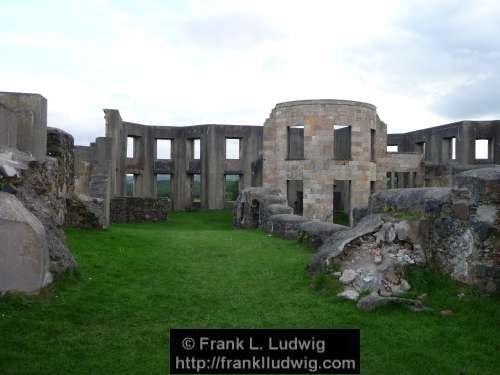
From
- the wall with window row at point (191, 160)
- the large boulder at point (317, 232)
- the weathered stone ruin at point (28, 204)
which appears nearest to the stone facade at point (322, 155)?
the large boulder at point (317, 232)

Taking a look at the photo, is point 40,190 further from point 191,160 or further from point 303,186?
point 191,160

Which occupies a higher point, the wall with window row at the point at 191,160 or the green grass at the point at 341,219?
the wall with window row at the point at 191,160

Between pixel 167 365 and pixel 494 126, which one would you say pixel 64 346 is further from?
pixel 494 126

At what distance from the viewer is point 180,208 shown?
30.1m

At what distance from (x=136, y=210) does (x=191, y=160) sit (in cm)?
1246

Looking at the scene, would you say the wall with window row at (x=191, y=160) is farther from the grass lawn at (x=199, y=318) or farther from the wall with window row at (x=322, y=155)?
the grass lawn at (x=199, y=318)

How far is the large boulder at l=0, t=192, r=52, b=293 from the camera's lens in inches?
184

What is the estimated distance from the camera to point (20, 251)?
479 centimetres

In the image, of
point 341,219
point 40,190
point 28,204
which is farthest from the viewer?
point 341,219

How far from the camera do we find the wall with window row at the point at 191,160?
97.5 feet

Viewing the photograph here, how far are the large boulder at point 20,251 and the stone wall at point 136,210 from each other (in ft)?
44.0

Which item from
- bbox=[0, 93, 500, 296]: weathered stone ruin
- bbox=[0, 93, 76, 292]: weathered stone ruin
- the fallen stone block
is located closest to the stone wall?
bbox=[0, 93, 500, 296]: weathered stone ruin

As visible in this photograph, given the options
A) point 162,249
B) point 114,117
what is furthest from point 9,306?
point 114,117

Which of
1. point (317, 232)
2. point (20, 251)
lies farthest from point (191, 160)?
point (20, 251)
